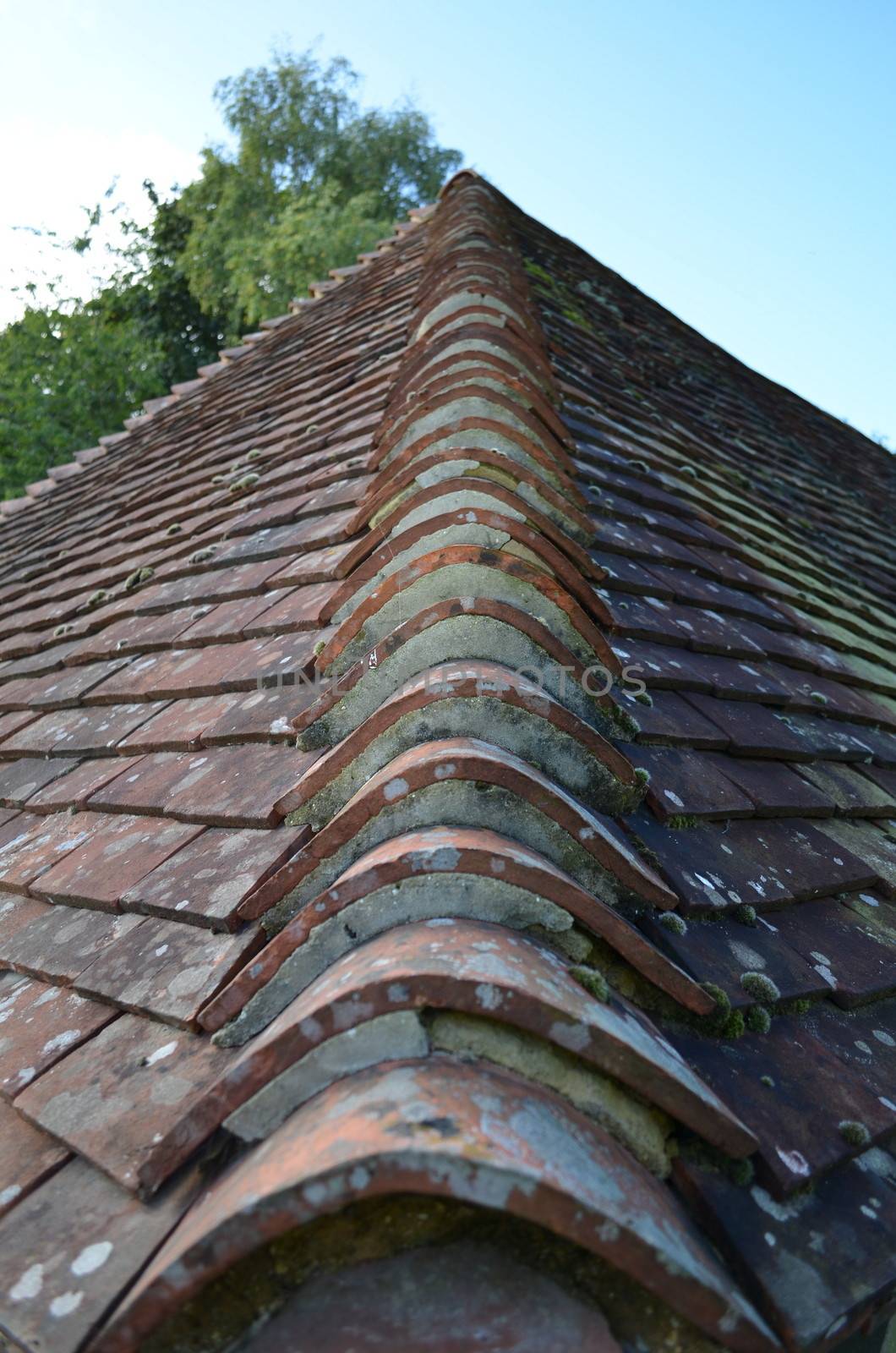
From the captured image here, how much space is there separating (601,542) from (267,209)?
769 inches

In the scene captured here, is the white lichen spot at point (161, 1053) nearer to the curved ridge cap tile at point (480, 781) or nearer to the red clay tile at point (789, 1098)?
the curved ridge cap tile at point (480, 781)

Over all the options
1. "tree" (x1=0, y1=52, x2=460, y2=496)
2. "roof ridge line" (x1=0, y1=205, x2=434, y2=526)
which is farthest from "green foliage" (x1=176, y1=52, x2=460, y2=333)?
"roof ridge line" (x1=0, y1=205, x2=434, y2=526)

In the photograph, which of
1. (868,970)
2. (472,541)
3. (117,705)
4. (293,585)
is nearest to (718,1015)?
(868,970)

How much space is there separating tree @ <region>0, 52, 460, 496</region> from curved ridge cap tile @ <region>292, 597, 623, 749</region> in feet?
48.2

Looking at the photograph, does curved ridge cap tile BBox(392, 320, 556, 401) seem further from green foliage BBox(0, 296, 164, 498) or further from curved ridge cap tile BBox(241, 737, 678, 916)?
green foliage BBox(0, 296, 164, 498)

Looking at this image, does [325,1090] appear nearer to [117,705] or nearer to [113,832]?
[113,832]

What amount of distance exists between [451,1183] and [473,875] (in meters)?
0.35

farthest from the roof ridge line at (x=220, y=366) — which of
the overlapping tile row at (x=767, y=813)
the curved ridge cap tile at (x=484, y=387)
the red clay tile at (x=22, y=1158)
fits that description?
the red clay tile at (x=22, y=1158)

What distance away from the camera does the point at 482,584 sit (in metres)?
1.42

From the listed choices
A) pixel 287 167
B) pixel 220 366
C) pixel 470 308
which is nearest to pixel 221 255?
pixel 287 167

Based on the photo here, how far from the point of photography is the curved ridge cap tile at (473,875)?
36.6 inches

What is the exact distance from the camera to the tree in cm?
1477

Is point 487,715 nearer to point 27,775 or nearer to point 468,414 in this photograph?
point 468,414

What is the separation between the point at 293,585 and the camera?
84.2 inches
